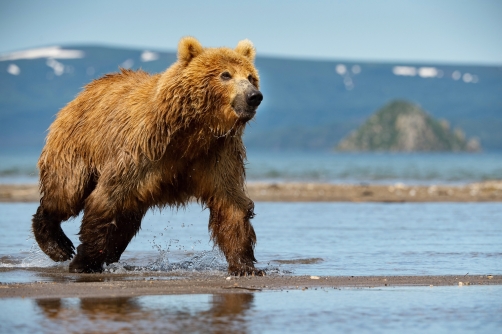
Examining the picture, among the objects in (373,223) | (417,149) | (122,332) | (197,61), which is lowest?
(122,332)

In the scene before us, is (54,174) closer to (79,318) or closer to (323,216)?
(79,318)

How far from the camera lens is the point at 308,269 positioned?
8.85 meters

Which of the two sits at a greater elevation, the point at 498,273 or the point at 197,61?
the point at 197,61

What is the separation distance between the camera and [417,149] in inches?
7672

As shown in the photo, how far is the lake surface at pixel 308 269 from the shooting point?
18.5ft

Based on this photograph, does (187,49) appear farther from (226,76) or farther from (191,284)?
(191,284)

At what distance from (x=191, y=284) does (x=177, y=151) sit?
1.28 metres

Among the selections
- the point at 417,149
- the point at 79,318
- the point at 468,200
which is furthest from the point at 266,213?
the point at 417,149

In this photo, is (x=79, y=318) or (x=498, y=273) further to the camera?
(x=498, y=273)

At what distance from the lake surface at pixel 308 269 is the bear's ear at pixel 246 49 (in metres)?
1.76

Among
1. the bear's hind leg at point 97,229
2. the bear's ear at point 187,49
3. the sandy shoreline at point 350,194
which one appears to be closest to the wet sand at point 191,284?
the bear's hind leg at point 97,229

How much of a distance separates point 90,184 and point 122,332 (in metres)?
3.92

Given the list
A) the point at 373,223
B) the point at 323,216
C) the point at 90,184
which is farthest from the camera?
the point at 323,216

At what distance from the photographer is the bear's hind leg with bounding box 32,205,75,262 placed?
9.66m
